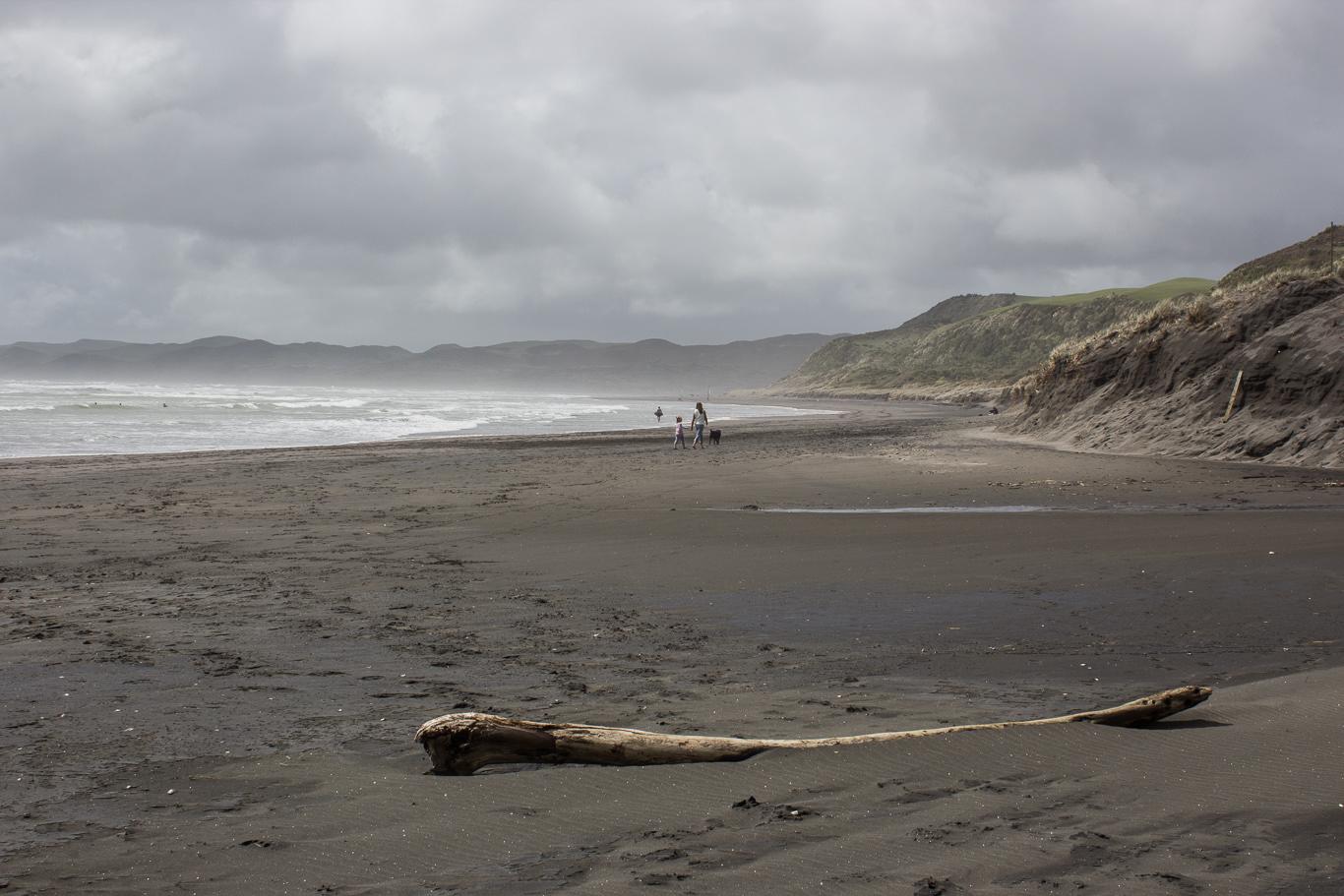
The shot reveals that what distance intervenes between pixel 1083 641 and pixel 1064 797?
3.28 m

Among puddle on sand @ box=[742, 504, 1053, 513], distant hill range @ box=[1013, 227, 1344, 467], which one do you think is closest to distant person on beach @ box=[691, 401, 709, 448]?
distant hill range @ box=[1013, 227, 1344, 467]

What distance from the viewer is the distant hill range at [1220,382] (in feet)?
70.6

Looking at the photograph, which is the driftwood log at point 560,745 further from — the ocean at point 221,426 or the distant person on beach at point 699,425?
the ocean at point 221,426

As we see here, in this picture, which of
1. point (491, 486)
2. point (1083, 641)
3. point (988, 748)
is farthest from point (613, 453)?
point (988, 748)

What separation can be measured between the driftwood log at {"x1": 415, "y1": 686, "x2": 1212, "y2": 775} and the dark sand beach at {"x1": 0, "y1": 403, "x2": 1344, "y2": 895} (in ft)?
0.31

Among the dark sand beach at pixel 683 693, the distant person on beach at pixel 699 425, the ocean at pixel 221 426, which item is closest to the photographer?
the dark sand beach at pixel 683 693

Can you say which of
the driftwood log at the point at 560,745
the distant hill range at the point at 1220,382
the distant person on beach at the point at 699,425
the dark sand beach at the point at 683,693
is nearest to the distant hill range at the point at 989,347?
the distant hill range at the point at 1220,382

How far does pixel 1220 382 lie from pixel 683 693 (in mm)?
23547

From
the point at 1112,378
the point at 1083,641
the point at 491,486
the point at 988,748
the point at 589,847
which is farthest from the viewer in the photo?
the point at 1112,378

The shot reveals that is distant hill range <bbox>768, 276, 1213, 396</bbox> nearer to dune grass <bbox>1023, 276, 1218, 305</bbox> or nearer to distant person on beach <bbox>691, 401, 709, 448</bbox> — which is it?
dune grass <bbox>1023, 276, 1218, 305</bbox>

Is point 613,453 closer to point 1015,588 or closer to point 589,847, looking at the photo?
point 1015,588

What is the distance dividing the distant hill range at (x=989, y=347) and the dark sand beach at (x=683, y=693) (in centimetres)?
7790

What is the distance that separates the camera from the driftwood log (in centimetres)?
464

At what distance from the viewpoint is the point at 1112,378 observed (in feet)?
101
